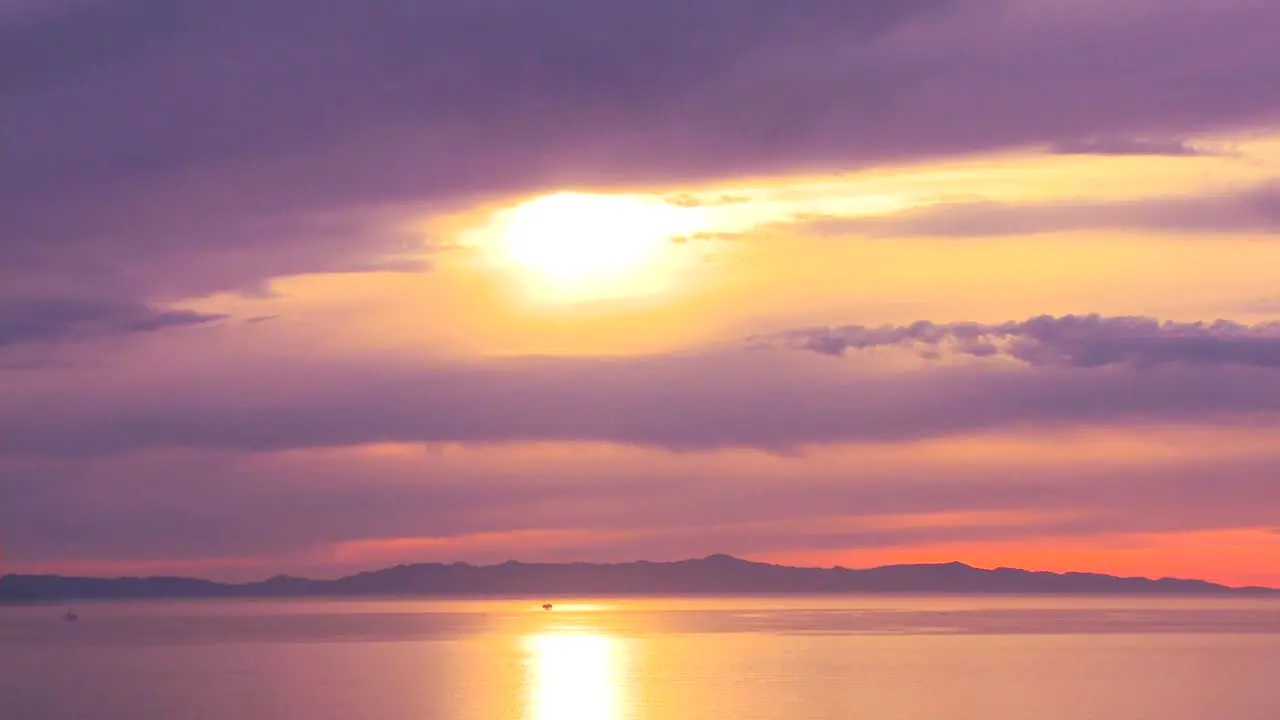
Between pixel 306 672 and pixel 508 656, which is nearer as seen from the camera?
pixel 306 672

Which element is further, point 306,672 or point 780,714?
point 306,672

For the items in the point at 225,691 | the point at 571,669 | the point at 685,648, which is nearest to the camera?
the point at 225,691

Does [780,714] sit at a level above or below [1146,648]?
below

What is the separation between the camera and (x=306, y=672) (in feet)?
412

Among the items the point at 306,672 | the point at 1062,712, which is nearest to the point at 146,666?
the point at 306,672

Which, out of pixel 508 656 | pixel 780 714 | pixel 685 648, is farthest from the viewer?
pixel 685 648

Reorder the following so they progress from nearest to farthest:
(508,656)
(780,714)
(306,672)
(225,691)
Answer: (780,714)
(225,691)
(306,672)
(508,656)

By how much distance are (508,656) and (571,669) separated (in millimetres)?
23896

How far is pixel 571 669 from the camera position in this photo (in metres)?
135

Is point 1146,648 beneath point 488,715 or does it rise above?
above

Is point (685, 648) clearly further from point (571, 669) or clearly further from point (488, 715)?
point (488, 715)

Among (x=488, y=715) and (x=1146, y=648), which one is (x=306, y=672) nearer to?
(x=488, y=715)

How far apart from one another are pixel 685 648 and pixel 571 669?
115ft

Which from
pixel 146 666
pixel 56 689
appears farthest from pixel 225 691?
pixel 146 666
